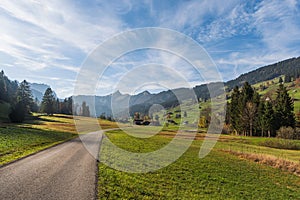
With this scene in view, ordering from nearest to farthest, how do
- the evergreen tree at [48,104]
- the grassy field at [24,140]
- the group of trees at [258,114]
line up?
the grassy field at [24,140] → the group of trees at [258,114] → the evergreen tree at [48,104]

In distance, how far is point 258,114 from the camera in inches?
2854

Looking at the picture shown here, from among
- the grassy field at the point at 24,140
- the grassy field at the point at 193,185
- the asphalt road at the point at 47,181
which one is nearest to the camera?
the asphalt road at the point at 47,181

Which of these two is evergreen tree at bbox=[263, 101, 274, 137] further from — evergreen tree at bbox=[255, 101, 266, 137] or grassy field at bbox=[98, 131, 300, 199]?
grassy field at bbox=[98, 131, 300, 199]

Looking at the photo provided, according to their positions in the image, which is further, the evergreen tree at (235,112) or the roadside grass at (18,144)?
the evergreen tree at (235,112)

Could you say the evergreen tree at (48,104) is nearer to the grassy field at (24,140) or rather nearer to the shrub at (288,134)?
the grassy field at (24,140)

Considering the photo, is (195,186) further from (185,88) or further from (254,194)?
(185,88)

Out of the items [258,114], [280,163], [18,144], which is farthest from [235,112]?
[18,144]

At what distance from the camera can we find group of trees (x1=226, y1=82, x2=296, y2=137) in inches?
2704

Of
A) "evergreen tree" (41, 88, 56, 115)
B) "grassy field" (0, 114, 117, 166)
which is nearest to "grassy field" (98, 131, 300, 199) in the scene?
"grassy field" (0, 114, 117, 166)

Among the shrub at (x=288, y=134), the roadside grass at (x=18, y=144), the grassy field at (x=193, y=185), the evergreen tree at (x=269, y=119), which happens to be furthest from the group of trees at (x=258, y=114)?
the roadside grass at (x=18, y=144)

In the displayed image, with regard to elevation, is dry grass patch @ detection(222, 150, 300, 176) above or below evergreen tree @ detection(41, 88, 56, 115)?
below

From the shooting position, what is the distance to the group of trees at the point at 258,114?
68.7 meters

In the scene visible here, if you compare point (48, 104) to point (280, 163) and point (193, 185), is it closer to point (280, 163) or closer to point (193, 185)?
point (280, 163)

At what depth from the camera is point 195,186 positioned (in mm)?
13000
